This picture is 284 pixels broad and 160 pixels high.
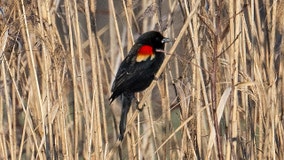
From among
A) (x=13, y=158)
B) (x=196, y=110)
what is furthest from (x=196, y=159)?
(x=13, y=158)

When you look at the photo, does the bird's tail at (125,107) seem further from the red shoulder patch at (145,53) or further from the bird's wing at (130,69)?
the red shoulder patch at (145,53)

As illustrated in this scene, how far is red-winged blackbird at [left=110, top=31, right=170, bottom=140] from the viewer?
400 cm

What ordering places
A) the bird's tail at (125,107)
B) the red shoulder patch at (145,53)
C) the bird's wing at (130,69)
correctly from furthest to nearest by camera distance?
the red shoulder patch at (145,53)
the bird's wing at (130,69)
the bird's tail at (125,107)

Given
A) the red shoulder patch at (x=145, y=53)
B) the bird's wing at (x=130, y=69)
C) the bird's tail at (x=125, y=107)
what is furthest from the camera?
the red shoulder patch at (x=145, y=53)

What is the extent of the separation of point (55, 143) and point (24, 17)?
83 centimetres

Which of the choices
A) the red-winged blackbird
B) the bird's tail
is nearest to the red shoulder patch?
the red-winged blackbird

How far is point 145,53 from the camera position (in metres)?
4.14

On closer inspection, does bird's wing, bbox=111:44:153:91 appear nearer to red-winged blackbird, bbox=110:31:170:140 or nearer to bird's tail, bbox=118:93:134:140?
red-winged blackbird, bbox=110:31:170:140

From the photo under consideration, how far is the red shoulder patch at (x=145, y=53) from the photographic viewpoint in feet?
13.5

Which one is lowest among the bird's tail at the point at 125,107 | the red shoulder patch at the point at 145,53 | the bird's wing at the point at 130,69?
the bird's tail at the point at 125,107

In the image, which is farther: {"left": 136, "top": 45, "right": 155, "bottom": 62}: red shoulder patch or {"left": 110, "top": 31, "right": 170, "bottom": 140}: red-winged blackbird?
{"left": 136, "top": 45, "right": 155, "bottom": 62}: red shoulder patch

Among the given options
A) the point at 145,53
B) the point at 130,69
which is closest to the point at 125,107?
the point at 130,69

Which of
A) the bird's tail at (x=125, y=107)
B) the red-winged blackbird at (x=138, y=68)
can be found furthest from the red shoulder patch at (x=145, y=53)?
the bird's tail at (x=125, y=107)

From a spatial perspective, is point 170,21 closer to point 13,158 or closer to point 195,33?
point 195,33
